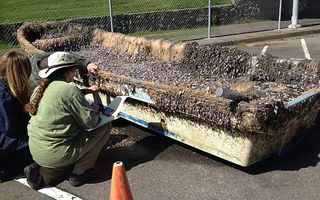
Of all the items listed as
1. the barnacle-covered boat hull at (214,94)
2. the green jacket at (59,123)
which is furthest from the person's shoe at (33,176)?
the barnacle-covered boat hull at (214,94)

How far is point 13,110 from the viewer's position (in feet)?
15.4

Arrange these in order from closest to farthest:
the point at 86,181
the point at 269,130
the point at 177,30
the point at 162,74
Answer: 1. the point at 269,130
2. the point at 86,181
3. the point at 162,74
4. the point at 177,30

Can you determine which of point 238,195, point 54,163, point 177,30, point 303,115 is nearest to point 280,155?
point 303,115

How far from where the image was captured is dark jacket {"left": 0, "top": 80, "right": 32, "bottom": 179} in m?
4.64

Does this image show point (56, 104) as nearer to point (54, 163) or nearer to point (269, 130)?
point (54, 163)

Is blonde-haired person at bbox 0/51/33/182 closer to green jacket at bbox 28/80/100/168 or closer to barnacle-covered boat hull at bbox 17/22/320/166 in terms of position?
green jacket at bbox 28/80/100/168

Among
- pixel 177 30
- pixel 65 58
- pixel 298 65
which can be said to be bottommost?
pixel 177 30

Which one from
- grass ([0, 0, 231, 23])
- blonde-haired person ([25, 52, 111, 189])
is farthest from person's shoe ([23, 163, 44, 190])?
grass ([0, 0, 231, 23])

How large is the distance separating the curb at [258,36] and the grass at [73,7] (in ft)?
7.18

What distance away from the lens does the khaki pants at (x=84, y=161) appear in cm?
460

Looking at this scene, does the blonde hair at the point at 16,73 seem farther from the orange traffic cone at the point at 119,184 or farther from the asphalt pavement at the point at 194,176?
the orange traffic cone at the point at 119,184

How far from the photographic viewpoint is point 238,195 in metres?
4.30

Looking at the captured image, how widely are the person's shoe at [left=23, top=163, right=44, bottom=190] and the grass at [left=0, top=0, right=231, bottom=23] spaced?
8.18 metres

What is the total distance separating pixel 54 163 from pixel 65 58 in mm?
1031
